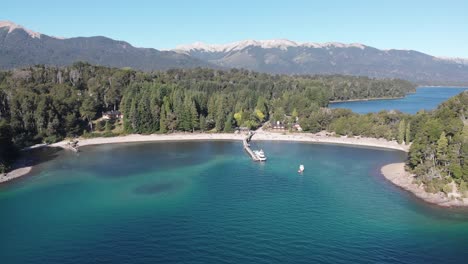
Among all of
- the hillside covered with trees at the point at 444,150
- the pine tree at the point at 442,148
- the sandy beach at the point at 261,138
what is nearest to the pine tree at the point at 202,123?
the sandy beach at the point at 261,138

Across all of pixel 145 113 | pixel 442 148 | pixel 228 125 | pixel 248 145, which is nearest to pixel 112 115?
pixel 145 113

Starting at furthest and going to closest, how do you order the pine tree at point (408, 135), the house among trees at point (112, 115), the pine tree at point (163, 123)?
the house among trees at point (112, 115) < the pine tree at point (163, 123) < the pine tree at point (408, 135)

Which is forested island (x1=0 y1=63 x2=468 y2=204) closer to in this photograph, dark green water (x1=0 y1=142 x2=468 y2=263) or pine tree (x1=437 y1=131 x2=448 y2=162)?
pine tree (x1=437 y1=131 x2=448 y2=162)

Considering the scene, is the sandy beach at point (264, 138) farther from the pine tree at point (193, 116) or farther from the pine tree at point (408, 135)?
the pine tree at point (193, 116)

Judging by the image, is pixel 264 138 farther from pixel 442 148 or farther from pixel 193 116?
pixel 442 148

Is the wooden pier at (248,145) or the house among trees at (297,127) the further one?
the house among trees at (297,127)
